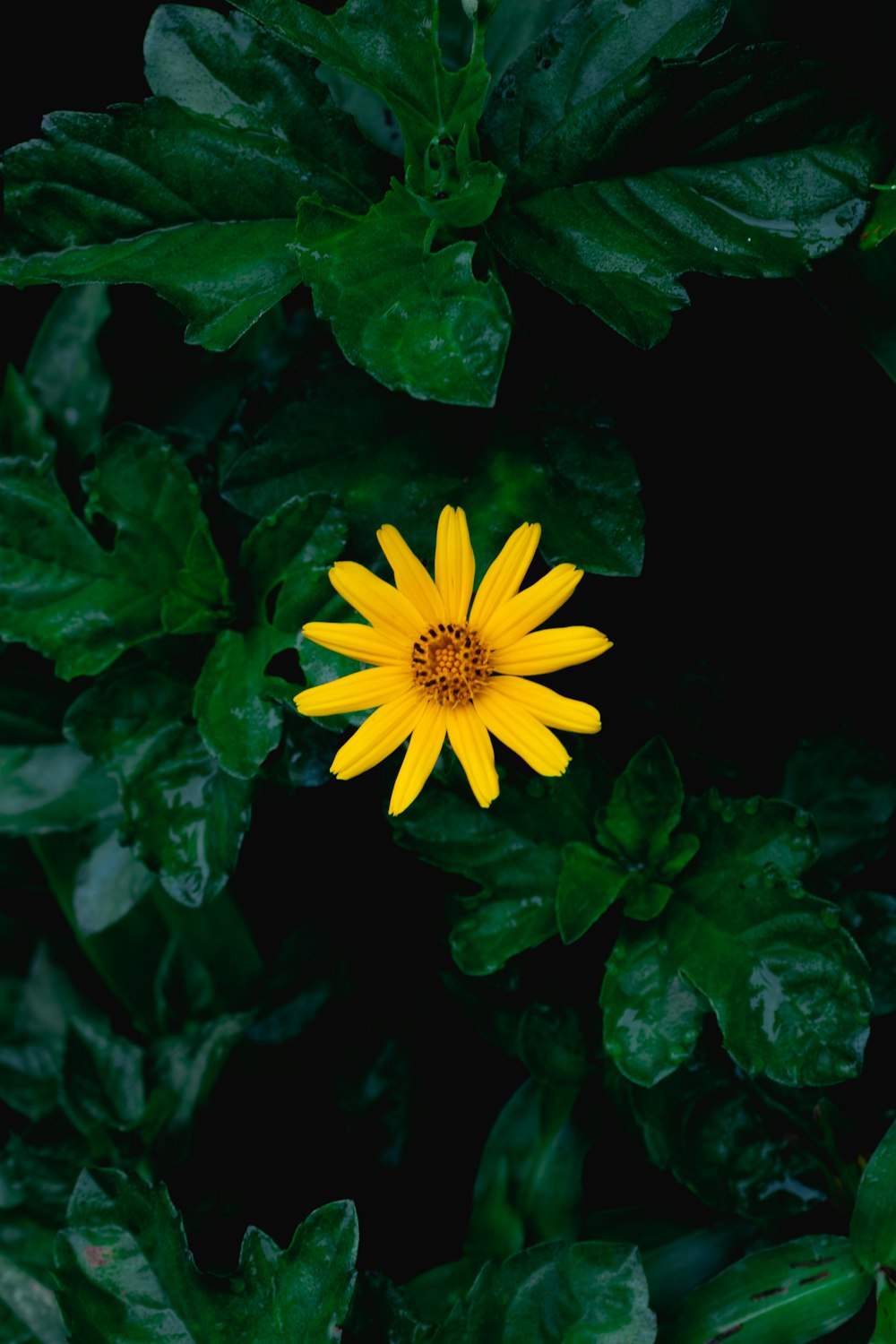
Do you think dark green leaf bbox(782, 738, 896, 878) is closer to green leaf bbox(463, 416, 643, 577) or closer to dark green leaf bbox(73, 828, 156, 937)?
green leaf bbox(463, 416, 643, 577)

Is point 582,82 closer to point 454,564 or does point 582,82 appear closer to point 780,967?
point 454,564

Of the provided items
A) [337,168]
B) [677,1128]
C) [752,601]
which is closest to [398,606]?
[337,168]

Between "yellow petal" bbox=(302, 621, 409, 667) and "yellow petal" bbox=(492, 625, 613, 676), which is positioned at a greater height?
"yellow petal" bbox=(302, 621, 409, 667)

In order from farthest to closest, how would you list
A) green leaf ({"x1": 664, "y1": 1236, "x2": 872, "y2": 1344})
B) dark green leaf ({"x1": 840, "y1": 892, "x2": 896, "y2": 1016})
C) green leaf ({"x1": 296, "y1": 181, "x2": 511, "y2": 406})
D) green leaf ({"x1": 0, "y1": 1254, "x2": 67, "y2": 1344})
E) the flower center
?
green leaf ({"x1": 0, "y1": 1254, "x2": 67, "y2": 1344}), dark green leaf ({"x1": 840, "y1": 892, "x2": 896, "y2": 1016}), green leaf ({"x1": 664, "y1": 1236, "x2": 872, "y2": 1344}), the flower center, green leaf ({"x1": 296, "y1": 181, "x2": 511, "y2": 406})

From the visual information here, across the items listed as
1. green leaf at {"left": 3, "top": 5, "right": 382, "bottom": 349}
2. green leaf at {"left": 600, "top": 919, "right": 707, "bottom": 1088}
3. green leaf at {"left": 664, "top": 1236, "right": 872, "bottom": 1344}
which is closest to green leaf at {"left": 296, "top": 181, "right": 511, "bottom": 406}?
green leaf at {"left": 3, "top": 5, "right": 382, "bottom": 349}

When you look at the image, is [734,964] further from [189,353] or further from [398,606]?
[189,353]

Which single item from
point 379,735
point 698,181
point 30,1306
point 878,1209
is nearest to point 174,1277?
point 30,1306

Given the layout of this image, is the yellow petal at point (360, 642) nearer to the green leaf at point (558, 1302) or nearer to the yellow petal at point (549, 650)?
the yellow petal at point (549, 650)
